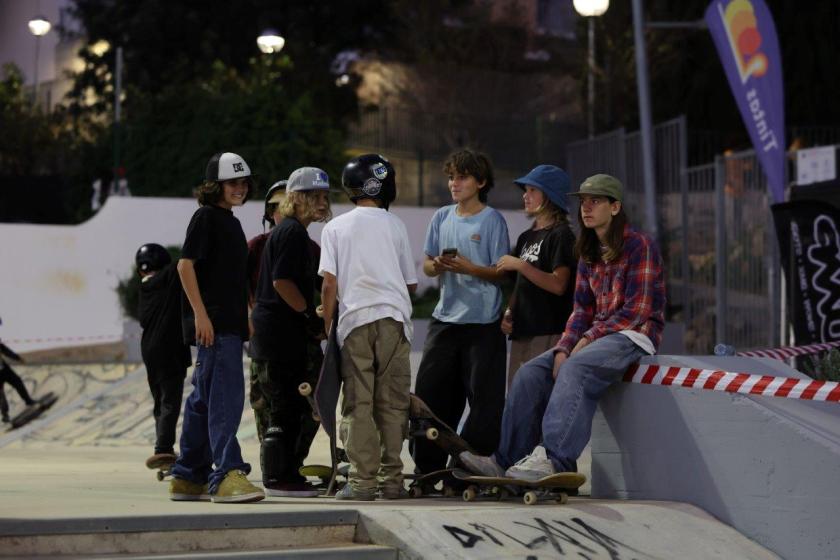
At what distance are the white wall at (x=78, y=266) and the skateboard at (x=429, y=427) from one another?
15.5 meters

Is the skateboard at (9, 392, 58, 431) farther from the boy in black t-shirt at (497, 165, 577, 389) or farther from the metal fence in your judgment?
the boy in black t-shirt at (497, 165, 577, 389)

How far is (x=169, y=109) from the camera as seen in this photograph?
86.1 ft

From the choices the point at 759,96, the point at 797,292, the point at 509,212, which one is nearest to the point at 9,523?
the point at 797,292

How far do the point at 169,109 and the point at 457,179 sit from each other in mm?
19060

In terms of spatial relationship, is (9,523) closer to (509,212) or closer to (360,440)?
(360,440)

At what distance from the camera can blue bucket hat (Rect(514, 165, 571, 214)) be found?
803 centimetres

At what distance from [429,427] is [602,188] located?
163 centimetres

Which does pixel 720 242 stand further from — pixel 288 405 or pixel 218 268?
pixel 218 268

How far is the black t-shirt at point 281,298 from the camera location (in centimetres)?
765

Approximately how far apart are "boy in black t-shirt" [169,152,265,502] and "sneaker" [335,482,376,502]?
46cm

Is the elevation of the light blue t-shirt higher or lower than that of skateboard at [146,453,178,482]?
higher

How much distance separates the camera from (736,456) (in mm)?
7230

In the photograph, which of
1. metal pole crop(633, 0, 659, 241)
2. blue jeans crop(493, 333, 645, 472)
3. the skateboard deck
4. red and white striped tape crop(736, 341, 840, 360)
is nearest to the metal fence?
metal pole crop(633, 0, 659, 241)

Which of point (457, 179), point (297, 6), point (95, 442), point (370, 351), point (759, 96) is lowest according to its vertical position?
point (95, 442)
